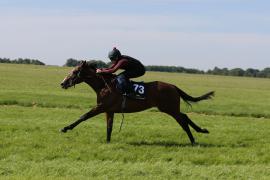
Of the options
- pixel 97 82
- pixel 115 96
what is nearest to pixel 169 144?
pixel 115 96

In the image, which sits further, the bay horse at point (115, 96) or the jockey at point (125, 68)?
the bay horse at point (115, 96)

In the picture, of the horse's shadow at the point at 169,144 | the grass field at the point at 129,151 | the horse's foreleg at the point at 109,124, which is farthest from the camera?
the horse's foreleg at the point at 109,124

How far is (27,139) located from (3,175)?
4.04 metres

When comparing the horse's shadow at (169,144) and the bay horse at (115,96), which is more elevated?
the bay horse at (115,96)

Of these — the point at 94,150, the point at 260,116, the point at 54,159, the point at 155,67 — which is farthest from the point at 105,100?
the point at 155,67

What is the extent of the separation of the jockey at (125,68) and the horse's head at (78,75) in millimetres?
295

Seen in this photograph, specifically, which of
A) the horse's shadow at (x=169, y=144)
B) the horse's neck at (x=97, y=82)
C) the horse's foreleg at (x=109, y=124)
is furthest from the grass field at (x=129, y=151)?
the horse's neck at (x=97, y=82)

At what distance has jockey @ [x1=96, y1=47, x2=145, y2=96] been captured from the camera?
1371 cm

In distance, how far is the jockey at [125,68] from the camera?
1371 cm

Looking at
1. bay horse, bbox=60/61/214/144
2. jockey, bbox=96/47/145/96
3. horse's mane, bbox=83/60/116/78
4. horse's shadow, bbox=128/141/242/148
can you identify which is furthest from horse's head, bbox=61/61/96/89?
horse's shadow, bbox=128/141/242/148

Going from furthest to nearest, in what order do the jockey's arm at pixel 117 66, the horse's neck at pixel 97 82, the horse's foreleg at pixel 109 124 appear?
the horse's neck at pixel 97 82 < the horse's foreleg at pixel 109 124 < the jockey's arm at pixel 117 66

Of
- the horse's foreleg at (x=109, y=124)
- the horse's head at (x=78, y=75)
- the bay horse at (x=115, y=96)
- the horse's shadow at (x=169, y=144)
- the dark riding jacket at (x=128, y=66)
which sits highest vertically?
the dark riding jacket at (x=128, y=66)

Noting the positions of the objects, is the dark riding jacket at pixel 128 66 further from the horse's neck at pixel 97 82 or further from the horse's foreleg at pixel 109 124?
the horse's foreleg at pixel 109 124

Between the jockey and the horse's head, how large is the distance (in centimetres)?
29
